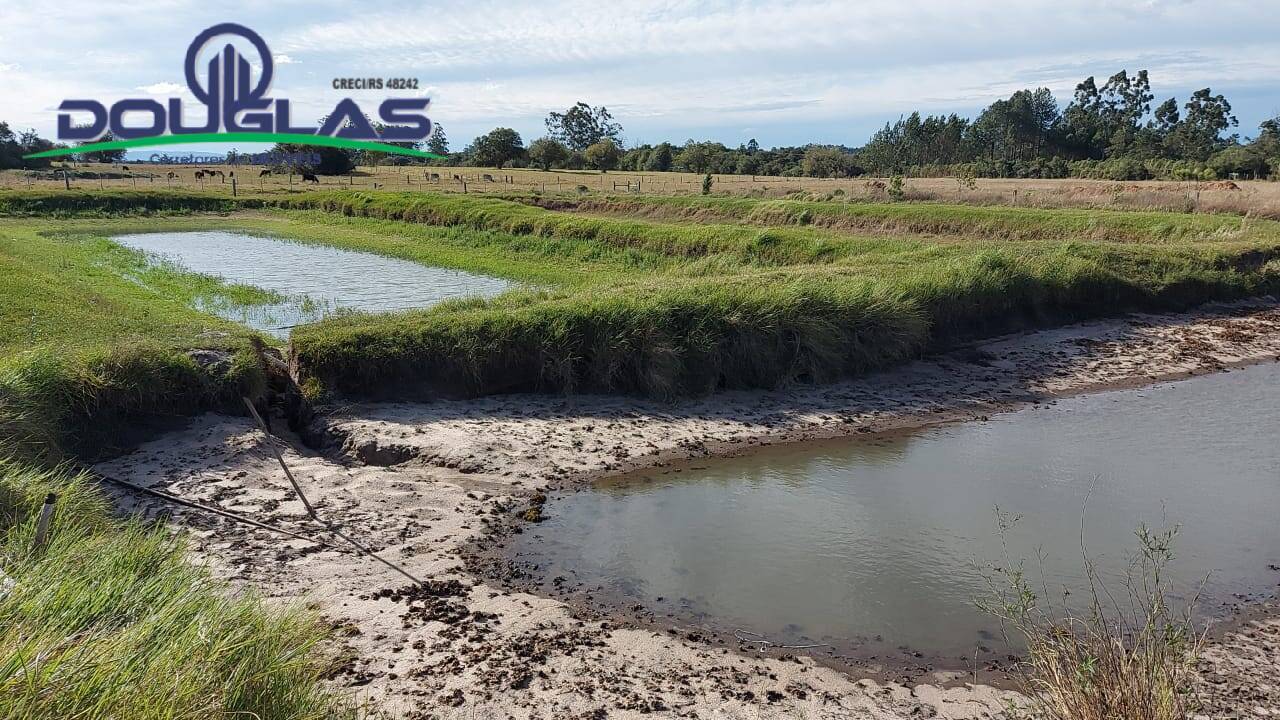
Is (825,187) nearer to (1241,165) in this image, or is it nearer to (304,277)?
(1241,165)

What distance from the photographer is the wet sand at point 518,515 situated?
195 inches

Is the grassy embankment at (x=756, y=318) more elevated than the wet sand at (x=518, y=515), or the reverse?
the grassy embankment at (x=756, y=318)

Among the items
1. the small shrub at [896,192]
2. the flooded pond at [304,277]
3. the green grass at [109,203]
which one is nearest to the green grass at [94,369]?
the flooded pond at [304,277]

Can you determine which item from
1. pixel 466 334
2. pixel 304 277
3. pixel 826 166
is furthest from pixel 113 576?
pixel 826 166

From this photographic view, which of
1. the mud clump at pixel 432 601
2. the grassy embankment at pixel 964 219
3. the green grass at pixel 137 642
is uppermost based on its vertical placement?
the grassy embankment at pixel 964 219

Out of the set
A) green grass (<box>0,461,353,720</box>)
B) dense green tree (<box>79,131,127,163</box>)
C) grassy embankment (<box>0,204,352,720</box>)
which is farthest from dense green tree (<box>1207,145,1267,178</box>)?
dense green tree (<box>79,131,127,163</box>)

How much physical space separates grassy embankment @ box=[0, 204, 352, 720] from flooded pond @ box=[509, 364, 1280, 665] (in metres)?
2.79

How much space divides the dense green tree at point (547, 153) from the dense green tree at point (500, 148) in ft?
8.94

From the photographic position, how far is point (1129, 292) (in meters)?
15.7

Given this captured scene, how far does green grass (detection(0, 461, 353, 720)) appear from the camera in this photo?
279 cm

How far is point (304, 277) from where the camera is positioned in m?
20.1

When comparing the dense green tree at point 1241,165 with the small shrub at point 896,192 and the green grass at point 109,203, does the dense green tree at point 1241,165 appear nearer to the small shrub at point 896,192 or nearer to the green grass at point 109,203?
the small shrub at point 896,192

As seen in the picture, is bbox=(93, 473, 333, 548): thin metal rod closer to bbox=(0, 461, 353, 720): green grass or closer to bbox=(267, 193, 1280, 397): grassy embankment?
bbox=(0, 461, 353, 720): green grass

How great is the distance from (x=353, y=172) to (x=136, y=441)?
192 ft
